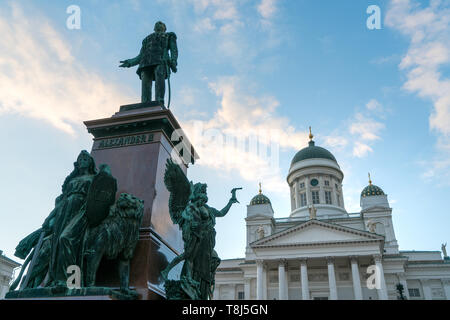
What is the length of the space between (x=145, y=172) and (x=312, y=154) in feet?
190

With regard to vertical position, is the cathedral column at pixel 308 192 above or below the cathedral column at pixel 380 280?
above

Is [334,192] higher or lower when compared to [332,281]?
higher

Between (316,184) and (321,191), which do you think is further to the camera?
(316,184)

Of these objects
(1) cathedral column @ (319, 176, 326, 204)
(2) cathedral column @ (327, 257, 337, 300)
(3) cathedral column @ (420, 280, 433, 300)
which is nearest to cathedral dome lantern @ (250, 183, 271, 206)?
(1) cathedral column @ (319, 176, 326, 204)

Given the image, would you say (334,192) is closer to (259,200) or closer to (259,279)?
(259,200)

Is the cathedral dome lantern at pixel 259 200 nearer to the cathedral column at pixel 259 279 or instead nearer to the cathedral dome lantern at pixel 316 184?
the cathedral dome lantern at pixel 316 184

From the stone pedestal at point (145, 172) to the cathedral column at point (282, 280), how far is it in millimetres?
38981

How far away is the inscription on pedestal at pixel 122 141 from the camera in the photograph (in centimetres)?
551

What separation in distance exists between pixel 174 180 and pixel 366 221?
166 ft

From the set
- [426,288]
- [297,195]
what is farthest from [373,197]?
[426,288]

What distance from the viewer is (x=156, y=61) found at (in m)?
6.40

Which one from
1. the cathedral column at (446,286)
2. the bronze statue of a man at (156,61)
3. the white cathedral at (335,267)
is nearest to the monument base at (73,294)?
the bronze statue of a man at (156,61)
